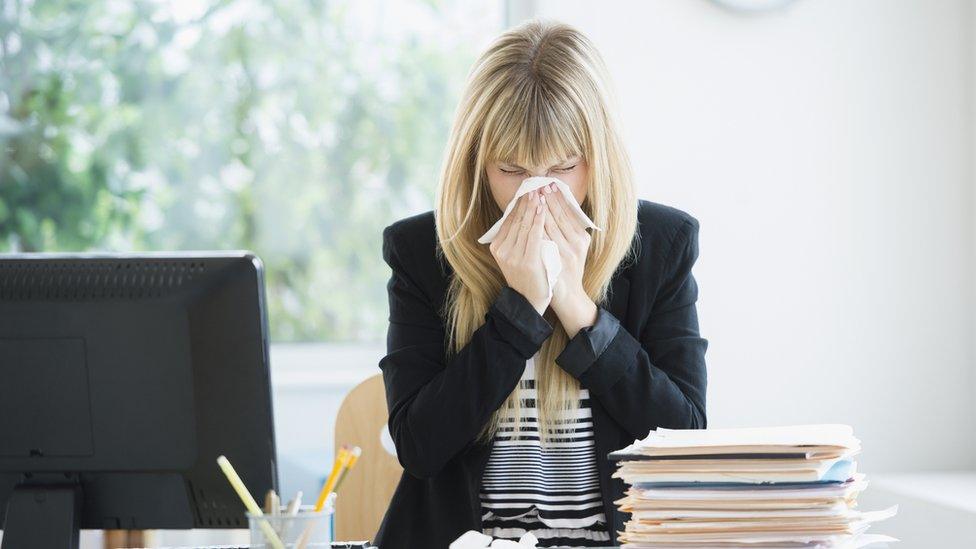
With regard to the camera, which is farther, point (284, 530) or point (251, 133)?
point (251, 133)

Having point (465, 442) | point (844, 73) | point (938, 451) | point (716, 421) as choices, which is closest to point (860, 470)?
point (938, 451)

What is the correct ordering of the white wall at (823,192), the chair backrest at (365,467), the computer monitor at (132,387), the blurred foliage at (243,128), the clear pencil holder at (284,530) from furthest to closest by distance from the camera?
the blurred foliage at (243,128), the white wall at (823,192), the chair backrest at (365,467), the computer monitor at (132,387), the clear pencil holder at (284,530)

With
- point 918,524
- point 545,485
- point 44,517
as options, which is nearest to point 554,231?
point 545,485

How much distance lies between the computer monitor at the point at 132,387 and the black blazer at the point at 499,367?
1.10ft

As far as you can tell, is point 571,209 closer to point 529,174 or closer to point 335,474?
point 529,174

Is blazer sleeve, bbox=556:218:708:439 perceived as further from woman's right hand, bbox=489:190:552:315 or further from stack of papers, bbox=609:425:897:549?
stack of papers, bbox=609:425:897:549

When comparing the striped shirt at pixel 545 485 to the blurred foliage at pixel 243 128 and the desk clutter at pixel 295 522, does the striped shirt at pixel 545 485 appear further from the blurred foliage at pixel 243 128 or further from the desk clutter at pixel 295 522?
the blurred foliage at pixel 243 128

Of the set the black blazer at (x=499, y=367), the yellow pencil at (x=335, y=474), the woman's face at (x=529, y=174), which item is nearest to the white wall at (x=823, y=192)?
the black blazer at (x=499, y=367)

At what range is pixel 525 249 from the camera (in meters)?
1.33

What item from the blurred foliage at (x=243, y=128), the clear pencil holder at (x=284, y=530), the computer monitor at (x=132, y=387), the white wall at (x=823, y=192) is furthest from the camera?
the blurred foliage at (x=243, y=128)

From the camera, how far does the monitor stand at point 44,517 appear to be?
1048 mm

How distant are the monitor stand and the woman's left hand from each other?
23.6 inches

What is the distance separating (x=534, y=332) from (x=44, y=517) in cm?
58

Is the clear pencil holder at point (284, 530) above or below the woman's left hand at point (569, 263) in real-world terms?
below
